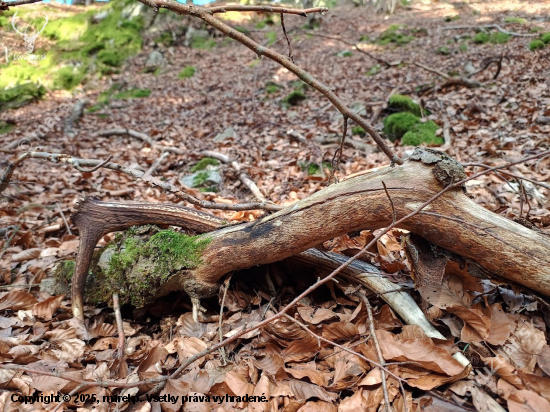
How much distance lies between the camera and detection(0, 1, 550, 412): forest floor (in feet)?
5.38

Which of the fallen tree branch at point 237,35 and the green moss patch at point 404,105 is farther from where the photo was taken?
the green moss patch at point 404,105

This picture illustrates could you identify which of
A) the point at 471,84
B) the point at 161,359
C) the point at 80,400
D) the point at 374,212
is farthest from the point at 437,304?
the point at 471,84

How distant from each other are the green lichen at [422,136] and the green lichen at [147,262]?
4056 mm

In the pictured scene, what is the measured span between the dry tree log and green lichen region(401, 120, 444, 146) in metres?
3.58

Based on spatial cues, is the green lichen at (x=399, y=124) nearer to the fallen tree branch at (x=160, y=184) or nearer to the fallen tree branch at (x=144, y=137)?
the fallen tree branch at (x=144, y=137)

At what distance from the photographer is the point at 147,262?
2.37m

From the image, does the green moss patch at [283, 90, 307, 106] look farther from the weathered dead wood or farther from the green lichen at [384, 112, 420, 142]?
the weathered dead wood

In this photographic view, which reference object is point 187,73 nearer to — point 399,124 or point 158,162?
point 158,162

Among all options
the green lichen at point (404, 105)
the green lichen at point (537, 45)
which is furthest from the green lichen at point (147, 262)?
the green lichen at point (537, 45)

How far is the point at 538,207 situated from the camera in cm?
296

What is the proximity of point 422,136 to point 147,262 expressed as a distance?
14.7ft

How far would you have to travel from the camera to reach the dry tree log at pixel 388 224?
1680 millimetres

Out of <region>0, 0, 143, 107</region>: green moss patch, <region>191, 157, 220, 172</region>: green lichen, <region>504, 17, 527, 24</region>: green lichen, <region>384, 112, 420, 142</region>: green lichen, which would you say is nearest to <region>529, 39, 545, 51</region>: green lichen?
<region>504, 17, 527, 24</region>: green lichen

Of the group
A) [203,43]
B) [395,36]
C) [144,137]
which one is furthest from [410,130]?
[203,43]
